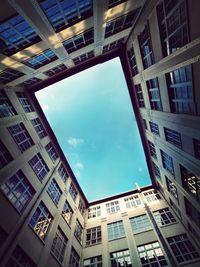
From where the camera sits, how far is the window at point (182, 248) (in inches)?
656

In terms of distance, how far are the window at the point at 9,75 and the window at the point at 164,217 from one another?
21870 mm

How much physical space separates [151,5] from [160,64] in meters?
3.98

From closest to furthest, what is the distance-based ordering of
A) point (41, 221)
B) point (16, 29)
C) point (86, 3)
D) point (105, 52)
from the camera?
point (16, 29), point (86, 3), point (41, 221), point (105, 52)

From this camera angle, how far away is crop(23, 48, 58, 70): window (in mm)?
14977

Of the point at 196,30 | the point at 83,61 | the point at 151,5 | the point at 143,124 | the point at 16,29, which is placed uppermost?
the point at 16,29

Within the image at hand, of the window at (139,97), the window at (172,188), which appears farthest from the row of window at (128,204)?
the window at (139,97)

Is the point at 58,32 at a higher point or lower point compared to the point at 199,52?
higher

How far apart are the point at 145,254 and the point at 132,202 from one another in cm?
854

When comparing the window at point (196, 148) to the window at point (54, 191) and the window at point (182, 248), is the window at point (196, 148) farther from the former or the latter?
the window at point (54, 191)

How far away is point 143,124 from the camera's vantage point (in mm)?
23203

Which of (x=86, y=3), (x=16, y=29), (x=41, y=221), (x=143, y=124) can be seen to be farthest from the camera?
(x=143, y=124)

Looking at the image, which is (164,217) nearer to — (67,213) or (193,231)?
(193,231)

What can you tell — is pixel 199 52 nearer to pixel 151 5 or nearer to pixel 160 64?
pixel 160 64

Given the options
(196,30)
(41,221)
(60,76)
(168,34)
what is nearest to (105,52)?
(60,76)
